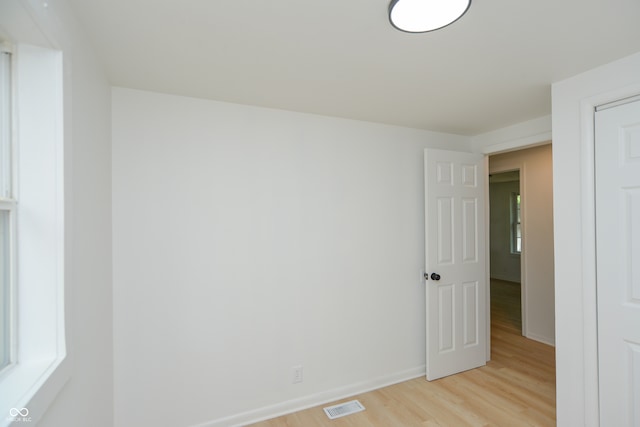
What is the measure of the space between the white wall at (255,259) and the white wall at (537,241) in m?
1.95

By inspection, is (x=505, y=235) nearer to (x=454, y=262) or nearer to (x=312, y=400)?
(x=454, y=262)

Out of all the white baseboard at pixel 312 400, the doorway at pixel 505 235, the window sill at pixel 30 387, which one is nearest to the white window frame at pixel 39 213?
the window sill at pixel 30 387

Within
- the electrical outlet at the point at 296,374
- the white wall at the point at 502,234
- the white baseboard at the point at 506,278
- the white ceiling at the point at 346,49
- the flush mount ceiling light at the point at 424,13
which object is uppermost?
the white ceiling at the point at 346,49

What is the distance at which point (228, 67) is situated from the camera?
5.74 feet

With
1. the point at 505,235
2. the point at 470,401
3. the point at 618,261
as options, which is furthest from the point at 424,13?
the point at 505,235

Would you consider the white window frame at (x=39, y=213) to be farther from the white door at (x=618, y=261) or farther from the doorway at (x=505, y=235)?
the doorway at (x=505, y=235)

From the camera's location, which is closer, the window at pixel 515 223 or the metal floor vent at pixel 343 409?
the metal floor vent at pixel 343 409

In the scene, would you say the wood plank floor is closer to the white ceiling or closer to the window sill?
the window sill

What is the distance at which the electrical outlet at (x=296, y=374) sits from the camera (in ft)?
7.94

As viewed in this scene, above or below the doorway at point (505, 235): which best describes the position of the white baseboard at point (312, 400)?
below

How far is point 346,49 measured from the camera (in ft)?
5.15

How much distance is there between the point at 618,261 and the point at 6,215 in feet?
9.23

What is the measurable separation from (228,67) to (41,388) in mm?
1642

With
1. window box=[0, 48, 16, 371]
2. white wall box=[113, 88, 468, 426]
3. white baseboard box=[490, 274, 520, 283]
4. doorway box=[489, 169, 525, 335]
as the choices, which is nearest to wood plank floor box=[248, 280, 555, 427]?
white wall box=[113, 88, 468, 426]
